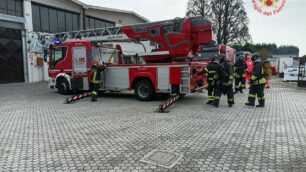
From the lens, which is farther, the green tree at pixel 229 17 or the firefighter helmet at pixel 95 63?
the green tree at pixel 229 17

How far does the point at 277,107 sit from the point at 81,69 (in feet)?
25.3

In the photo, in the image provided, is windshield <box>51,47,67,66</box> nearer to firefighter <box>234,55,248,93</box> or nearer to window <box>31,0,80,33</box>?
firefighter <box>234,55,248,93</box>

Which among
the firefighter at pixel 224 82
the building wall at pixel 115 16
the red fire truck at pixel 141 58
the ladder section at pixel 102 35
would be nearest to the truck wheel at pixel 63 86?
the red fire truck at pixel 141 58

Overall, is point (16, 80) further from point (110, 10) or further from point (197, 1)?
point (197, 1)

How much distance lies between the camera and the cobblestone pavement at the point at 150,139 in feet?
11.7

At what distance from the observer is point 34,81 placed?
19219 mm

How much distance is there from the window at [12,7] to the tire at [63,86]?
9.05 metres

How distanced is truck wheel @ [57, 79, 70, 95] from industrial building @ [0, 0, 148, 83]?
8391 mm

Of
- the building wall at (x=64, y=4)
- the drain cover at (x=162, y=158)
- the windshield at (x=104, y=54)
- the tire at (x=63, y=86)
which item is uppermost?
the building wall at (x=64, y=4)

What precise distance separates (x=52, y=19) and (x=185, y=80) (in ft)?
51.8

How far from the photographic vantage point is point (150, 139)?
4.69 m

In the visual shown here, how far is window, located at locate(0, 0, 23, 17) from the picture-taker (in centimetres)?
1684

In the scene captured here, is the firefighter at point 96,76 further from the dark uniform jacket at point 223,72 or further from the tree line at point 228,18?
the tree line at point 228,18

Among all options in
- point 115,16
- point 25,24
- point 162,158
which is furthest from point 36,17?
point 162,158
